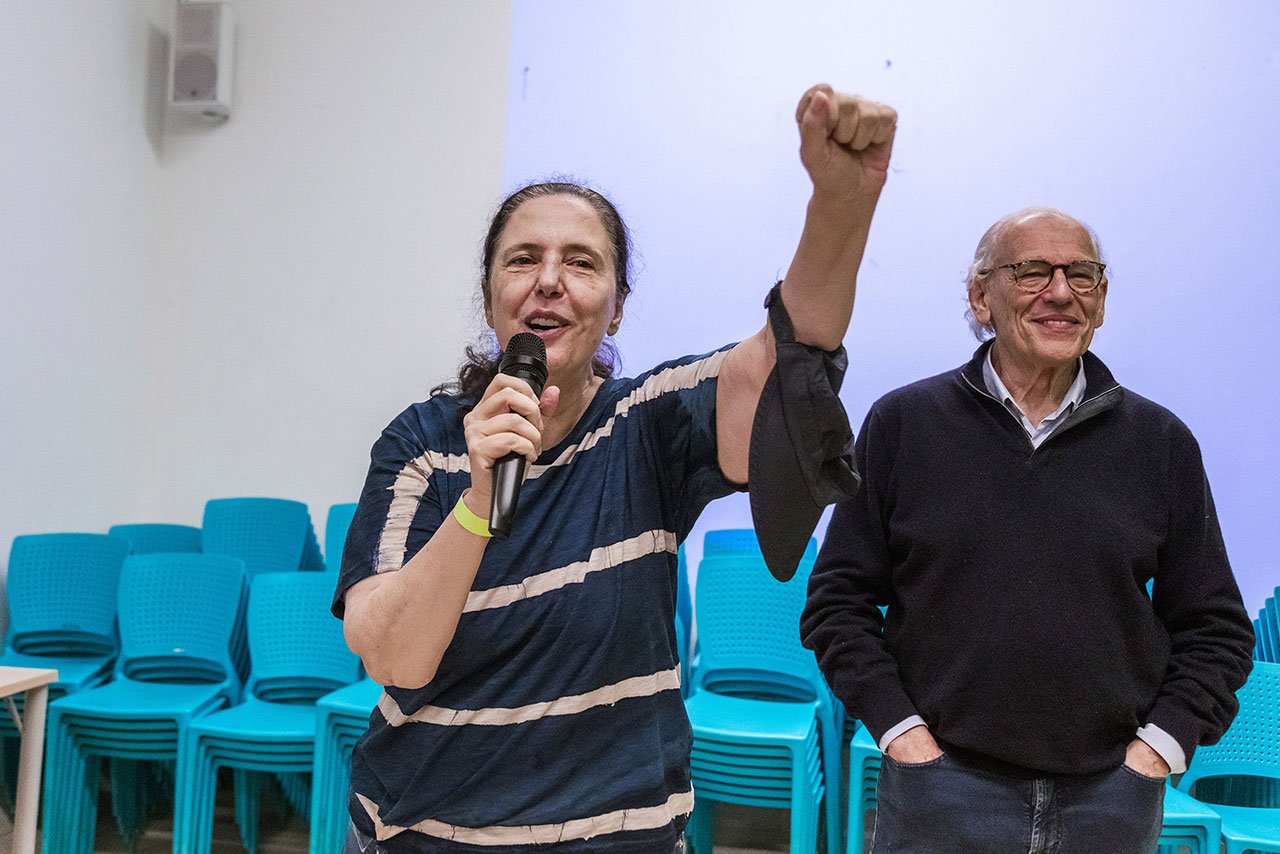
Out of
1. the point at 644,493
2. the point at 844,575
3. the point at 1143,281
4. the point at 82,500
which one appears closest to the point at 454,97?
the point at 82,500

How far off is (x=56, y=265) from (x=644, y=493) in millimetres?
4200

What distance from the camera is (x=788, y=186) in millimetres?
4344

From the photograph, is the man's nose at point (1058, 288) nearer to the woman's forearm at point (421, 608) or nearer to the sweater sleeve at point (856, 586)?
the sweater sleeve at point (856, 586)

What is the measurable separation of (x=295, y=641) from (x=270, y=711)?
23 centimetres

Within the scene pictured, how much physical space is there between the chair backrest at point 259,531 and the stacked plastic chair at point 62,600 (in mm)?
467

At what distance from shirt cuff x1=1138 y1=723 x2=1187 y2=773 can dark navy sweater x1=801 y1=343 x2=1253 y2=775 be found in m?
0.01

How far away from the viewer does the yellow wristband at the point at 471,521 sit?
0.89m

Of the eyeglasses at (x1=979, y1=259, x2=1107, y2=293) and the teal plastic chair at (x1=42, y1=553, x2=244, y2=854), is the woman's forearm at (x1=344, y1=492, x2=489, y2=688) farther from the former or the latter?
the teal plastic chair at (x1=42, y1=553, x2=244, y2=854)

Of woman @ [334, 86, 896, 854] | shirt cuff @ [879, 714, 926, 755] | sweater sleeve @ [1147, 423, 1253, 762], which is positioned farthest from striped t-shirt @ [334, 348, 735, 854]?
sweater sleeve @ [1147, 423, 1253, 762]

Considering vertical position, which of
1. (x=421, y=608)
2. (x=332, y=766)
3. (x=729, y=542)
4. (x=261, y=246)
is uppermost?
(x=261, y=246)

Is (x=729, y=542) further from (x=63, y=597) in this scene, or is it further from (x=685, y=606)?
(x=63, y=597)

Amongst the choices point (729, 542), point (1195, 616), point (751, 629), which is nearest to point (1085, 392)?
point (1195, 616)

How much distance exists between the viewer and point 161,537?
14.6 ft

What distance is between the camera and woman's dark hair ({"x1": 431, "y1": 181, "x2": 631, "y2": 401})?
45.7 inches
